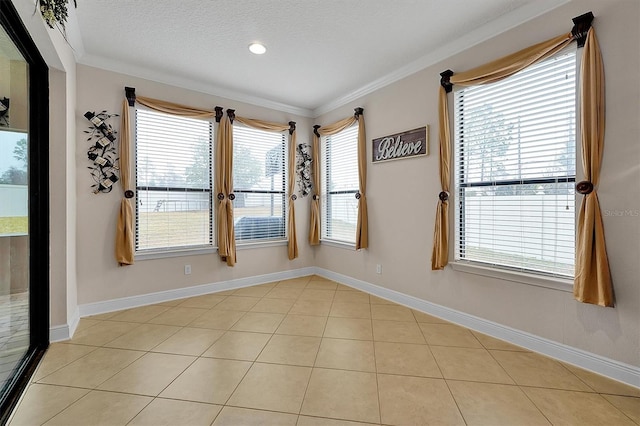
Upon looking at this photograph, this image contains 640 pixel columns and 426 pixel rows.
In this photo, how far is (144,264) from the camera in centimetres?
345

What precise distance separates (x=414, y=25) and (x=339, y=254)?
3.07m

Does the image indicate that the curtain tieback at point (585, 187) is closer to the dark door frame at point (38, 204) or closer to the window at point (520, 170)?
the window at point (520, 170)

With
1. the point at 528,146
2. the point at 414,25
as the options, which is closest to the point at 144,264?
the point at 414,25

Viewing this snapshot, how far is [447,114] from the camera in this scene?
9.53 ft

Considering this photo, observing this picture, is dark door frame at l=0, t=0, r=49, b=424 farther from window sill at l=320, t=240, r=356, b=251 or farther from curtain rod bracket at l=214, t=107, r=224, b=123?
window sill at l=320, t=240, r=356, b=251

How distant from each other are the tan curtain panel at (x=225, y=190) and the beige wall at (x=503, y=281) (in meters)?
1.79

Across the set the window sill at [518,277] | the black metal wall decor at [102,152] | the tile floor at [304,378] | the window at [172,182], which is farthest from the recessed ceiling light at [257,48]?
the window sill at [518,277]

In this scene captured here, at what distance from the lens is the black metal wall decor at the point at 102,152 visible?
309cm

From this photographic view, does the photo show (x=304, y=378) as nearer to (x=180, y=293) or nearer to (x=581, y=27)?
(x=180, y=293)

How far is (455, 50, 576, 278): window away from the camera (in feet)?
7.20

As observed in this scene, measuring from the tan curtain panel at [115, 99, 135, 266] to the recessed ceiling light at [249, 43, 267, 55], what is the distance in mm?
1611

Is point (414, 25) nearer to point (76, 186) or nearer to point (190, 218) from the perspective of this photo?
point (190, 218)

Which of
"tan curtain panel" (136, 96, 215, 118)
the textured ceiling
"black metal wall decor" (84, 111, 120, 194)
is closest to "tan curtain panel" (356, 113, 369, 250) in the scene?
the textured ceiling

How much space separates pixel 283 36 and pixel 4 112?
7.16 ft
